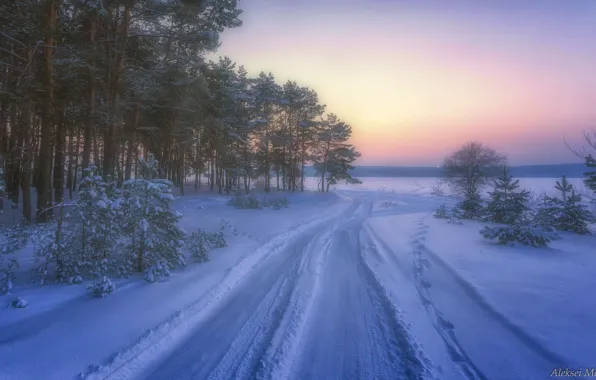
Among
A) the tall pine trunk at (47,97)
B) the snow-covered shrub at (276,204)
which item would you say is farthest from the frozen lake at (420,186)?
the tall pine trunk at (47,97)

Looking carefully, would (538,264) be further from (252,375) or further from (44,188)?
(44,188)

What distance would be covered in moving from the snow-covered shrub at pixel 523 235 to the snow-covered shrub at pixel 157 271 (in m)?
11.2

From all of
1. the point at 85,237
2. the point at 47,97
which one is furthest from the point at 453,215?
the point at 47,97

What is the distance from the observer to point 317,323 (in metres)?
4.37

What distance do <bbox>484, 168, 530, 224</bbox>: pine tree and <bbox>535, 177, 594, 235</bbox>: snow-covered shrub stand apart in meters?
1.08

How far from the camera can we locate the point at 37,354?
3.36 metres

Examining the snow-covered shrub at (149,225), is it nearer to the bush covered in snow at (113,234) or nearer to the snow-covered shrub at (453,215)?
the bush covered in snow at (113,234)

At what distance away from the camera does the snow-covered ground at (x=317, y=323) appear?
3318 millimetres

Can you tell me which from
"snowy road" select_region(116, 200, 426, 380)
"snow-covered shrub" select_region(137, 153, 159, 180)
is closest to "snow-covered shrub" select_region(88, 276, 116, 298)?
"snowy road" select_region(116, 200, 426, 380)

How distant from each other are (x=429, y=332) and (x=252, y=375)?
2814mm

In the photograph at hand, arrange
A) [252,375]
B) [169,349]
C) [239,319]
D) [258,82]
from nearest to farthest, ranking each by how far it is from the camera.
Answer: [252,375] → [169,349] → [239,319] → [258,82]

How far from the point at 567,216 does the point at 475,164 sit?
2307 centimetres

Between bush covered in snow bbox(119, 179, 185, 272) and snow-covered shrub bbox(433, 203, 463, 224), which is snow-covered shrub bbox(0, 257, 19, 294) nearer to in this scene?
bush covered in snow bbox(119, 179, 185, 272)

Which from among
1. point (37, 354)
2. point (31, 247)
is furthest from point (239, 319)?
point (31, 247)
